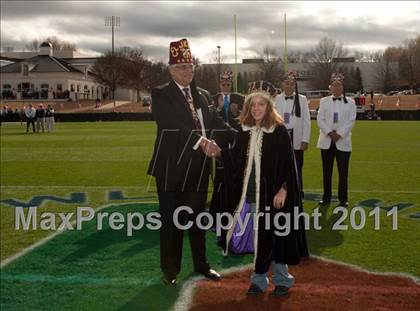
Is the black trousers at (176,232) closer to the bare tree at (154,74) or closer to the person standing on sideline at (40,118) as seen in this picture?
the bare tree at (154,74)

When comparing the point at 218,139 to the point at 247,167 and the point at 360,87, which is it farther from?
the point at 360,87

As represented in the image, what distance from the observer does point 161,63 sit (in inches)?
153

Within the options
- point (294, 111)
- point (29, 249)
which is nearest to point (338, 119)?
point (294, 111)

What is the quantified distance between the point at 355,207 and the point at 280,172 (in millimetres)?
4685

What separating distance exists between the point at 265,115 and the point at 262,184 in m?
0.52

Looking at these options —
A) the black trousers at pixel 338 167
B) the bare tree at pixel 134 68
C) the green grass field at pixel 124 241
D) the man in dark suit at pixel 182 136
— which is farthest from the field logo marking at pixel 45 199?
the man in dark suit at pixel 182 136

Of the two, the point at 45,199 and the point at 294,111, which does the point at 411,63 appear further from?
the point at 45,199

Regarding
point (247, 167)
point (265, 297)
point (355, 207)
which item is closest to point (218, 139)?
point (247, 167)

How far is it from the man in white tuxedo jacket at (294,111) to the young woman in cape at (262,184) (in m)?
0.23

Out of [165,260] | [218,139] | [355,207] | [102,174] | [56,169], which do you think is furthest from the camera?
[56,169]

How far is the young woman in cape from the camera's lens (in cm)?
346

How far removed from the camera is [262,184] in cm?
373

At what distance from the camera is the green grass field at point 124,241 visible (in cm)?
497

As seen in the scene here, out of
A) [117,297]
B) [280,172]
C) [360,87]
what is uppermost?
[360,87]
